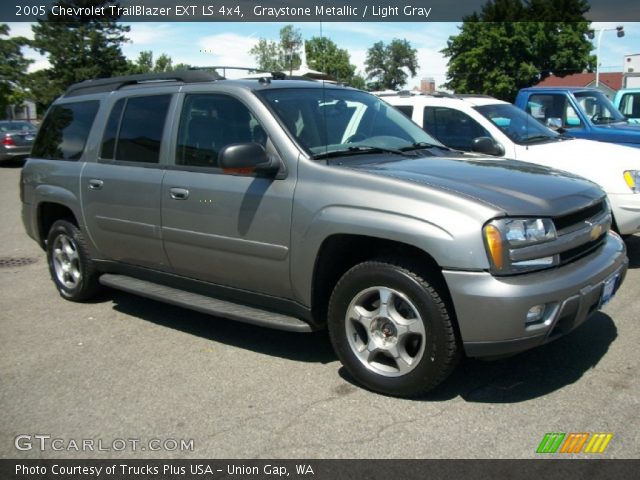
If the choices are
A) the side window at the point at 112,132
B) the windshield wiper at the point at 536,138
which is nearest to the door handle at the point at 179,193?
the side window at the point at 112,132

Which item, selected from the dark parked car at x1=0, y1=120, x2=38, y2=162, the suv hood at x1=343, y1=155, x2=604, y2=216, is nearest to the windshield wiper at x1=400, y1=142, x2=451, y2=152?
the suv hood at x1=343, y1=155, x2=604, y2=216

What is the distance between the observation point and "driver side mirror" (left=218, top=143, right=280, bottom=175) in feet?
12.4

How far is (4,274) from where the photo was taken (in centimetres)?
710

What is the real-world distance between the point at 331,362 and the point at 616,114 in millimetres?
7436

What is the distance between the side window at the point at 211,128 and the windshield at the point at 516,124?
4159 millimetres

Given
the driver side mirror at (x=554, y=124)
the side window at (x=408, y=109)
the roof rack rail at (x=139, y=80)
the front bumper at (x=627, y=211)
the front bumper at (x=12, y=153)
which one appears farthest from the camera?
the front bumper at (x=12, y=153)

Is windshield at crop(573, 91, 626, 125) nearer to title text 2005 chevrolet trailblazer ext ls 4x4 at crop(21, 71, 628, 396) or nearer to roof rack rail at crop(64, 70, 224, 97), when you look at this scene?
title text 2005 chevrolet trailblazer ext ls 4x4 at crop(21, 71, 628, 396)

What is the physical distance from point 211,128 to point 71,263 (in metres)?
2.26

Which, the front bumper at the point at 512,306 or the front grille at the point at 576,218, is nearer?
the front bumper at the point at 512,306

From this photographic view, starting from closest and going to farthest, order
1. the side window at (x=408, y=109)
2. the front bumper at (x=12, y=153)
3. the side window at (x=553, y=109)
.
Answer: the side window at (x=408, y=109) < the side window at (x=553, y=109) < the front bumper at (x=12, y=153)

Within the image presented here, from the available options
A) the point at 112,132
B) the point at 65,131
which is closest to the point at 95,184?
the point at 112,132

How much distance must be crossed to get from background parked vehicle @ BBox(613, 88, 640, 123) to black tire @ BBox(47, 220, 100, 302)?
1103 centimetres

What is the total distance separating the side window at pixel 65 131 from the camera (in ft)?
18.1
